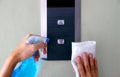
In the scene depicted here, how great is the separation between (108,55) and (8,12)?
0.50 metres

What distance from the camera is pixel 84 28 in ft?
3.19

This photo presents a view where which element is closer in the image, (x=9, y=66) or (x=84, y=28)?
(x=9, y=66)

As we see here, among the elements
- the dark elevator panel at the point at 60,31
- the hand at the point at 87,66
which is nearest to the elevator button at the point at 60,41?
the dark elevator panel at the point at 60,31

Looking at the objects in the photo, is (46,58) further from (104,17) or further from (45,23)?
(104,17)

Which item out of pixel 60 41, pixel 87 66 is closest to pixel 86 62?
pixel 87 66

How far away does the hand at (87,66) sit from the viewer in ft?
2.91

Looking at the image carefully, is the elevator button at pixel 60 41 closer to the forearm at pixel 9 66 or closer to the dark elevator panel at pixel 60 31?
the dark elevator panel at pixel 60 31

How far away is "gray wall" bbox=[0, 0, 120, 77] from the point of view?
3.16 feet

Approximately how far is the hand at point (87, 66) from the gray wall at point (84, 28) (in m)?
0.09

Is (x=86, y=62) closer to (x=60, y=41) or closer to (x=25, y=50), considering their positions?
(x=60, y=41)

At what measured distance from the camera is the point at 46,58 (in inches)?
38.8

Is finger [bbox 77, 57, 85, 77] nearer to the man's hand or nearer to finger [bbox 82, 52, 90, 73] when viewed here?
finger [bbox 82, 52, 90, 73]

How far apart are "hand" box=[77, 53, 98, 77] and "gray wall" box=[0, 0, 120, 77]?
3.6 inches

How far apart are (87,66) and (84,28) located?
181 mm
